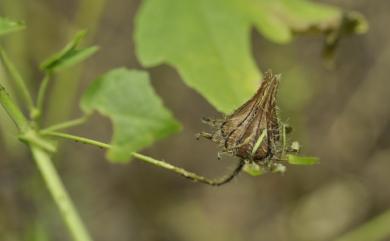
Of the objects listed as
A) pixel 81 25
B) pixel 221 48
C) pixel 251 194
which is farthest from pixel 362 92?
pixel 221 48

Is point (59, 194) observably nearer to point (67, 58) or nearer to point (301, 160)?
point (67, 58)

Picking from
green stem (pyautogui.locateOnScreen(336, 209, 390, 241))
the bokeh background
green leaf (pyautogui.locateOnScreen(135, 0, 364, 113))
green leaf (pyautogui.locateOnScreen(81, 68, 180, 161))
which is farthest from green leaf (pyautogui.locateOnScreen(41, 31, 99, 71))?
the bokeh background

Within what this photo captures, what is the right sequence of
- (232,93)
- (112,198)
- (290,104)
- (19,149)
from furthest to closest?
(112,198), (290,104), (19,149), (232,93)

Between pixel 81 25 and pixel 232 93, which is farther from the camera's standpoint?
pixel 81 25

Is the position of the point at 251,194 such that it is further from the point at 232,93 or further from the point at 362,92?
the point at 232,93

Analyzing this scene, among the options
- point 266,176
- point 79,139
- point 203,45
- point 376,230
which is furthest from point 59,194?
point 266,176

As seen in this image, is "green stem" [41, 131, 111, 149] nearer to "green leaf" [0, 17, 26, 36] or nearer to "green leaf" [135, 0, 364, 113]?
"green leaf" [0, 17, 26, 36]
